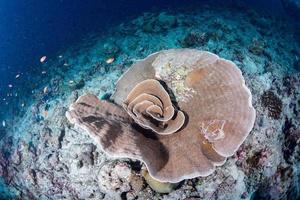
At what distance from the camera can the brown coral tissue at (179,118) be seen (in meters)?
4.01

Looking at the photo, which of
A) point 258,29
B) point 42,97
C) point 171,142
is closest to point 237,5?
point 258,29

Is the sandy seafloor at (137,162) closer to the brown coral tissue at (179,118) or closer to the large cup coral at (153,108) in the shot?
the brown coral tissue at (179,118)

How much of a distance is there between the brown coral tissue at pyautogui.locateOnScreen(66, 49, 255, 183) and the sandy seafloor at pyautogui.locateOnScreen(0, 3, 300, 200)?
1006 millimetres

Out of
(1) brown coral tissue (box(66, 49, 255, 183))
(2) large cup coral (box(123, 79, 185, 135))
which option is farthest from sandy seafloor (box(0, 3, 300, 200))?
(2) large cup coral (box(123, 79, 185, 135))

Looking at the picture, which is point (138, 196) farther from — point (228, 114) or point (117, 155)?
point (228, 114)

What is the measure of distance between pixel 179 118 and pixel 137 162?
127 centimetres

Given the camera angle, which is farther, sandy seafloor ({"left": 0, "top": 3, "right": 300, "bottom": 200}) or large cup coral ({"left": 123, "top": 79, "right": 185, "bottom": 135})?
sandy seafloor ({"left": 0, "top": 3, "right": 300, "bottom": 200})

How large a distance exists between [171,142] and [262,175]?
2081mm

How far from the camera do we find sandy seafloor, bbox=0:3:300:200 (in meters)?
5.10

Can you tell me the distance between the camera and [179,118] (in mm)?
4250

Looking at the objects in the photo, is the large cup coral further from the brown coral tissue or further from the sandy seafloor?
the sandy seafloor

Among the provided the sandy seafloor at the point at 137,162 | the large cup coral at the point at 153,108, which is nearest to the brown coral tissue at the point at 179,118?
the large cup coral at the point at 153,108

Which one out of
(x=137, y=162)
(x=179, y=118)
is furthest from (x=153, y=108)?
(x=137, y=162)

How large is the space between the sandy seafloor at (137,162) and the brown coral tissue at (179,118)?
3.30ft
